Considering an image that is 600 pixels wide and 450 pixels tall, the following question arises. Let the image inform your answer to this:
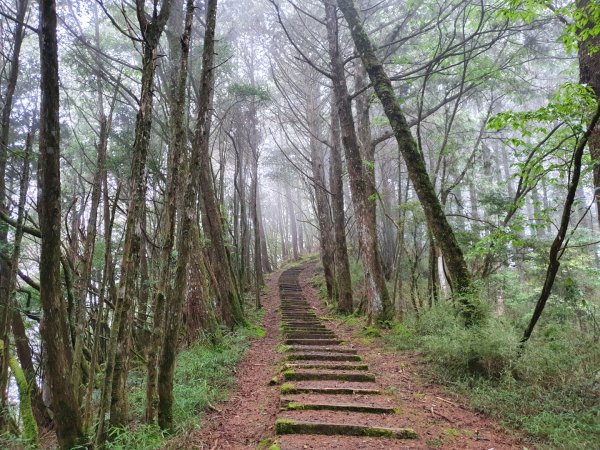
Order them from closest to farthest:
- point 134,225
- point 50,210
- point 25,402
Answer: point 50,210 → point 134,225 → point 25,402

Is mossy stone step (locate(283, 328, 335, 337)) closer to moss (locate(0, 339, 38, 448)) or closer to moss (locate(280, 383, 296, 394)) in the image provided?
moss (locate(280, 383, 296, 394))

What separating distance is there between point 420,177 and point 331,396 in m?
3.85

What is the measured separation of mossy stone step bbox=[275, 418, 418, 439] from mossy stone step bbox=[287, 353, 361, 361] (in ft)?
8.21

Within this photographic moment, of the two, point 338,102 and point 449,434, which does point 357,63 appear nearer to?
point 338,102

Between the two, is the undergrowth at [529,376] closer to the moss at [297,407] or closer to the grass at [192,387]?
the moss at [297,407]

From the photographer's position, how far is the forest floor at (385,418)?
3.63m

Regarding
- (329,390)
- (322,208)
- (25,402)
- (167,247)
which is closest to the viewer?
(167,247)

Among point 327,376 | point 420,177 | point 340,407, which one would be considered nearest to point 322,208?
point 420,177

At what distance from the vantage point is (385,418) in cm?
412

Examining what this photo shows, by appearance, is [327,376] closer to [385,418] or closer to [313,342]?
[385,418]

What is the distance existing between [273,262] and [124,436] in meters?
26.6

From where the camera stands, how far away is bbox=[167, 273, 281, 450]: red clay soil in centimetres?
386

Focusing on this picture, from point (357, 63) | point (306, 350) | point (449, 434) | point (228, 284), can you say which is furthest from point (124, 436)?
point (357, 63)

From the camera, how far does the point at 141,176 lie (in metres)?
3.53
